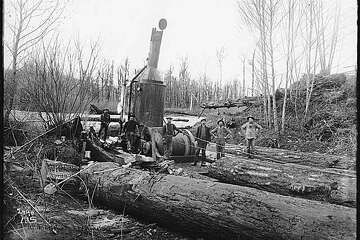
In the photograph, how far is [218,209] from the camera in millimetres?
3953

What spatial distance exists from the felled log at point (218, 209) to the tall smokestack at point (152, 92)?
4823mm

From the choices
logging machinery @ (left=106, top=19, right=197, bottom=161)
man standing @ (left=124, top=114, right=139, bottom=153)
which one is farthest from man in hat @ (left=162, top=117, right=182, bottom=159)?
man standing @ (left=124, top=114, right=139, bottom=153)

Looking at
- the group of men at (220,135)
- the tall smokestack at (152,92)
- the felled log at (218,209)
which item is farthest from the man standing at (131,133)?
the felled log at (218,209)

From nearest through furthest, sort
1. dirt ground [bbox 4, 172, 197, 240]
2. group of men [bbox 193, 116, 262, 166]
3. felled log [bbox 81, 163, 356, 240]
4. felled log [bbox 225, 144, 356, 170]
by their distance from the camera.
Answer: felled log [bbox 81, 163, 356, 240] → dirt ground [bbox 4, 172, 197, 240] → felled log [bbox 225, 144, 356, 170] → group of men [bbox 193, 116, 262, 166]

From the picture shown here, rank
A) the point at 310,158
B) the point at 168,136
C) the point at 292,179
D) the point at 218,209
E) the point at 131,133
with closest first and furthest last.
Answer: the point at 218,209 < the point at 292,179 < the point at 310,158 < the point at 131,133 < the point at 168,136

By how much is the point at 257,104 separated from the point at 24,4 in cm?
1297

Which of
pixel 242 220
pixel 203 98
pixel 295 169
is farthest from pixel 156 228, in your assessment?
pixel 203 98

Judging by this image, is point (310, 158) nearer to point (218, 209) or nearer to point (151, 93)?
point (151, 93)

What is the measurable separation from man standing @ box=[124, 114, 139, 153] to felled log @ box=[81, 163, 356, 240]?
377 centimetres

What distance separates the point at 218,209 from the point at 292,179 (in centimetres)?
256

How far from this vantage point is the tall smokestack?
1016cm

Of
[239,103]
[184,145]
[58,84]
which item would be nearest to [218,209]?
[58,84]

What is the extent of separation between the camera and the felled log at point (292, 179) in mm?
5406

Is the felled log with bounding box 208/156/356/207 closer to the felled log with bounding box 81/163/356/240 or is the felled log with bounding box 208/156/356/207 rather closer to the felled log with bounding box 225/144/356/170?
the felled log with bounding box 225/144/356/170
